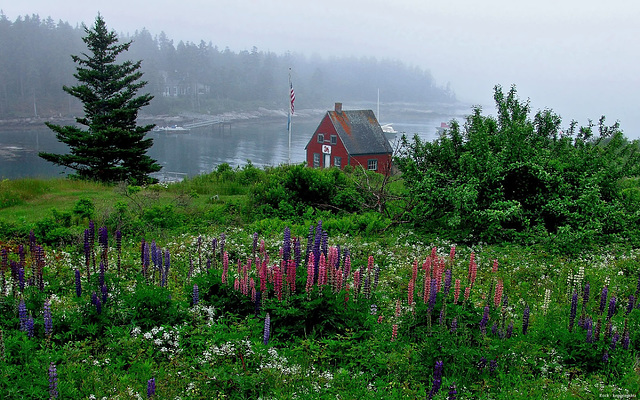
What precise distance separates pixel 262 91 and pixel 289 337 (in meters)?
147

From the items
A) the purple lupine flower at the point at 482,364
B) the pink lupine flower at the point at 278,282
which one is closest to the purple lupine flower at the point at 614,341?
the purple lupine flower at the point at 482,364

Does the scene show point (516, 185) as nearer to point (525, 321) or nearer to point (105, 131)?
point (525, 321)

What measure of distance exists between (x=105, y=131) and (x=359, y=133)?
30622 mm

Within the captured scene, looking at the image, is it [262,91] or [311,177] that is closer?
[311,177]

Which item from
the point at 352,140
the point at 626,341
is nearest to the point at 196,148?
the point at 352,140

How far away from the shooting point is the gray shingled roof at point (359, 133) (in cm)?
5125

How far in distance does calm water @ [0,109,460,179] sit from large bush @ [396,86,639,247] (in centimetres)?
4960

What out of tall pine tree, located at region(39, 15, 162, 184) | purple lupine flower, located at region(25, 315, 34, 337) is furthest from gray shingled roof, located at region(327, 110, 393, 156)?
purple lupine flower, located at region(25, 315, 34, 337)

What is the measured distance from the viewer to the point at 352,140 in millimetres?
51562

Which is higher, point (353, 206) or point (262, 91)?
point (262, 91)

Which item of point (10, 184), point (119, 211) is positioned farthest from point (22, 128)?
point (119, 211)

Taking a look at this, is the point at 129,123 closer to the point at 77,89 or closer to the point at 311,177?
the point at 77,89

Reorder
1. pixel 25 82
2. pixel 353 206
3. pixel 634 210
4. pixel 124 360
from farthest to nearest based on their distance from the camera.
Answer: pixel 25 82
pixel 353 206
pixel 634 210
pixel 124 360

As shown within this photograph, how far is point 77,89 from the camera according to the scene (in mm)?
27656
